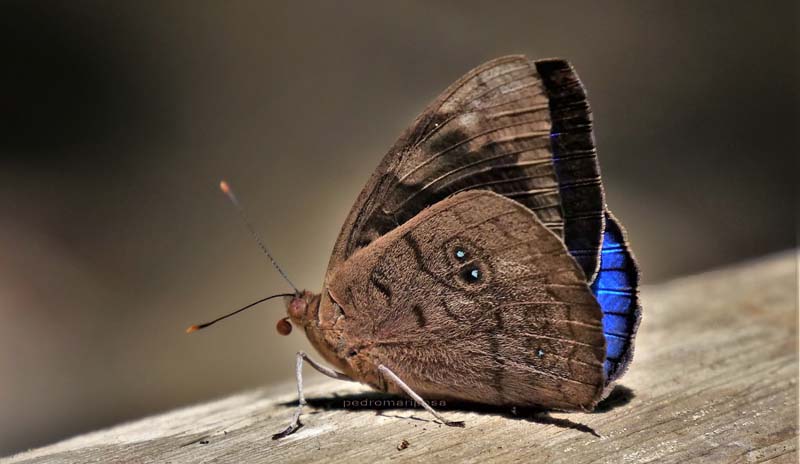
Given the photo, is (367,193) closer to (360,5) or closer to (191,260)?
(191,260)

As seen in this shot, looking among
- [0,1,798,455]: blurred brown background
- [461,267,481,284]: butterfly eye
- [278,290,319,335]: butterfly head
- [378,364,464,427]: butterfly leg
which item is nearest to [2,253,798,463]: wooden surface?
[378,364,464,427]: butterfly leg

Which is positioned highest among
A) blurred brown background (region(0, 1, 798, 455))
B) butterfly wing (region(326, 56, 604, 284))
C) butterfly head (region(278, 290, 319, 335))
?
blurred brown background (region(0, 1, 798, 455))

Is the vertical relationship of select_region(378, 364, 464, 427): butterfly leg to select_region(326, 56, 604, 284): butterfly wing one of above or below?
below

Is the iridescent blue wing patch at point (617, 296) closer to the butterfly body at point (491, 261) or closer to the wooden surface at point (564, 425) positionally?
the butterfly body at point (491, 261)

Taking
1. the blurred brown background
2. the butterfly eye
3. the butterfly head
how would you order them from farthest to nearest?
the blurred brown background, the butterfly head, the butterfly eye

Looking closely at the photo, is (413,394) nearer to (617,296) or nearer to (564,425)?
(564,425)

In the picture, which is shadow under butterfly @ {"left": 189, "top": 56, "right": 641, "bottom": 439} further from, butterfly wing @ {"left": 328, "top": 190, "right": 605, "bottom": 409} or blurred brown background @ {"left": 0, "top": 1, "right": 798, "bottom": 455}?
blurred brown background @ {"left": 0, "top": 1, "right": 798, "bottom": 455}
